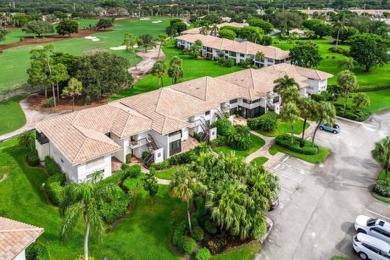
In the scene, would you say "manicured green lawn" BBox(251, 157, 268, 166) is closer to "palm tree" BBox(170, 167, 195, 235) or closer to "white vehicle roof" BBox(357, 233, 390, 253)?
"white vehicle roof" BBox(357, 233, 390, 253)

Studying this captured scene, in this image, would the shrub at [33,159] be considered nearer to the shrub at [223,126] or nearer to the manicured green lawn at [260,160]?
the shrub at [223,126]

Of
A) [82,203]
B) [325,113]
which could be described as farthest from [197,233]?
[325,113]

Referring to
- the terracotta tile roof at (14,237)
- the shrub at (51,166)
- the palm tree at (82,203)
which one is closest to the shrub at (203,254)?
the palm tree at (82,203)

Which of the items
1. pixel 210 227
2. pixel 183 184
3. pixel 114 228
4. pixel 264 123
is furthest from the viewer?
pixel 264 123

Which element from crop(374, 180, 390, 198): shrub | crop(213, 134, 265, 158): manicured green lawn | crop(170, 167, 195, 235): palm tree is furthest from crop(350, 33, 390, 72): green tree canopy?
crop(170, 167, 195, 235): palm tree

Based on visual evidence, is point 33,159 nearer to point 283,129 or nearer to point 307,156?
point 307,156

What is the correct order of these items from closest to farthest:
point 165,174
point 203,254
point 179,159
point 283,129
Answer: point 203,254 < point 165,174 < point 179,159 < point 283,129

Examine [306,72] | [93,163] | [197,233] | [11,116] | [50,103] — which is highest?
[306,72]
